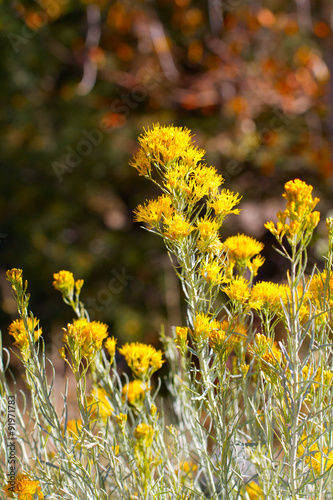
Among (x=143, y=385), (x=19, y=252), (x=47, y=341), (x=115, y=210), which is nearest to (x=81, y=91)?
(x=115, y=210)

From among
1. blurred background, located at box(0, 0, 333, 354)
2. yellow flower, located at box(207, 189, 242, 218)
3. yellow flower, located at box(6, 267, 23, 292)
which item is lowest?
yellow flower, located at box(6, 267, 23, 292)

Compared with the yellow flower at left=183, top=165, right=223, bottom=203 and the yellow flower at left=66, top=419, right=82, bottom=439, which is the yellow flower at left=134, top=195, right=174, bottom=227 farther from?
the yellow flower at left=66, top=419, right=82, bottom=439

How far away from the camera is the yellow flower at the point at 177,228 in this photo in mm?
690

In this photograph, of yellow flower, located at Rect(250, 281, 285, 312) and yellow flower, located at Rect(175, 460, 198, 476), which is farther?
yellow flower, located at Rect(175, 460, 198, 476)

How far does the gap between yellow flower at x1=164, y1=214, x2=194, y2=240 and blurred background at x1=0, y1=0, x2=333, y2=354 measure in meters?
2.33

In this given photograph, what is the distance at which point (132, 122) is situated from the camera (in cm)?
320

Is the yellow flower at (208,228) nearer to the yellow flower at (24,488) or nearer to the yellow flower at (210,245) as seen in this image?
the yellow flower at (210,245)

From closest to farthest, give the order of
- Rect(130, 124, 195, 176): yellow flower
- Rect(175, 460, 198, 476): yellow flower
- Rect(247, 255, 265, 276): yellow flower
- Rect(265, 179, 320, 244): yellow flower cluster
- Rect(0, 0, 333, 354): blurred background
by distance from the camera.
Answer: Rect(265, 179, 320, 244): yellow flower cluster < Rect(130, 124, 195, 176): yellow flower < Rect(247, 255, 265, 276): yellow flower < Rect(175, 460, 198, 476): yellow flower < Rect(0, 0, 333, 354): blurred background

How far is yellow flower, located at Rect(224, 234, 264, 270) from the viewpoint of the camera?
0.81m

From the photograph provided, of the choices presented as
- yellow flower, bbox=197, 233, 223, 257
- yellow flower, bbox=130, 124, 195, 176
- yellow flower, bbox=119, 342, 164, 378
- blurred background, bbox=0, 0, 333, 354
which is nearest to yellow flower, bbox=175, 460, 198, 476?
yellow flower, bbox=119, 342, 164, 378

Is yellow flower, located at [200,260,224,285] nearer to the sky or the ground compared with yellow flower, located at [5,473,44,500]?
nearer to the sky

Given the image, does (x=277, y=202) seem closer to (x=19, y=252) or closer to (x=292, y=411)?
(x=19, y=252)

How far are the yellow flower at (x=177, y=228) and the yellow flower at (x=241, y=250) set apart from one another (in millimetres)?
138

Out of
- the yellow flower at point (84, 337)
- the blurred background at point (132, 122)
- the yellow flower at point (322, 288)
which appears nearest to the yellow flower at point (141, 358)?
the yellow flower at point (84, 337)
